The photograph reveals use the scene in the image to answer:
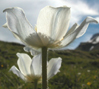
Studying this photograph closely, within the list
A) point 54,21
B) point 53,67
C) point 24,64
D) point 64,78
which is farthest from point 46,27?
point 64,78

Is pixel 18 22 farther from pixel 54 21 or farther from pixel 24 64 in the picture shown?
pixel 24 64

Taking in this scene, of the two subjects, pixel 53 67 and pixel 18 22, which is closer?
pixel 18 22

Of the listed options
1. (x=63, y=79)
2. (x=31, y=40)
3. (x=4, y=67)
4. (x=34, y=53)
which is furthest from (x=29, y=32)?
(x=4, y=67)

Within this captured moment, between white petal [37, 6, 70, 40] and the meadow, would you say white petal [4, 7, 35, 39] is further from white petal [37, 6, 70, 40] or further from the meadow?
the meadow

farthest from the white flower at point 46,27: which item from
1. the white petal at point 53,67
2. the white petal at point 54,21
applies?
the white petal at point 53,67

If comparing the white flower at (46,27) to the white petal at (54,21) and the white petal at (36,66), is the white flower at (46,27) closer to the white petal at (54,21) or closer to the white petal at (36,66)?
the white petal at (54,21)

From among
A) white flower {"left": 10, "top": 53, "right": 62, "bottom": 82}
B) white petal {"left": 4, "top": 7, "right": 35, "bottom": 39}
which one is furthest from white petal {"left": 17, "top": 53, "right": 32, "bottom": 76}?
white petal {"left": 4, "top": 7, "right": 35, "bottom": 39}

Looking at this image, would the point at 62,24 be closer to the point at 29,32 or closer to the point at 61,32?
the point at 61,32
